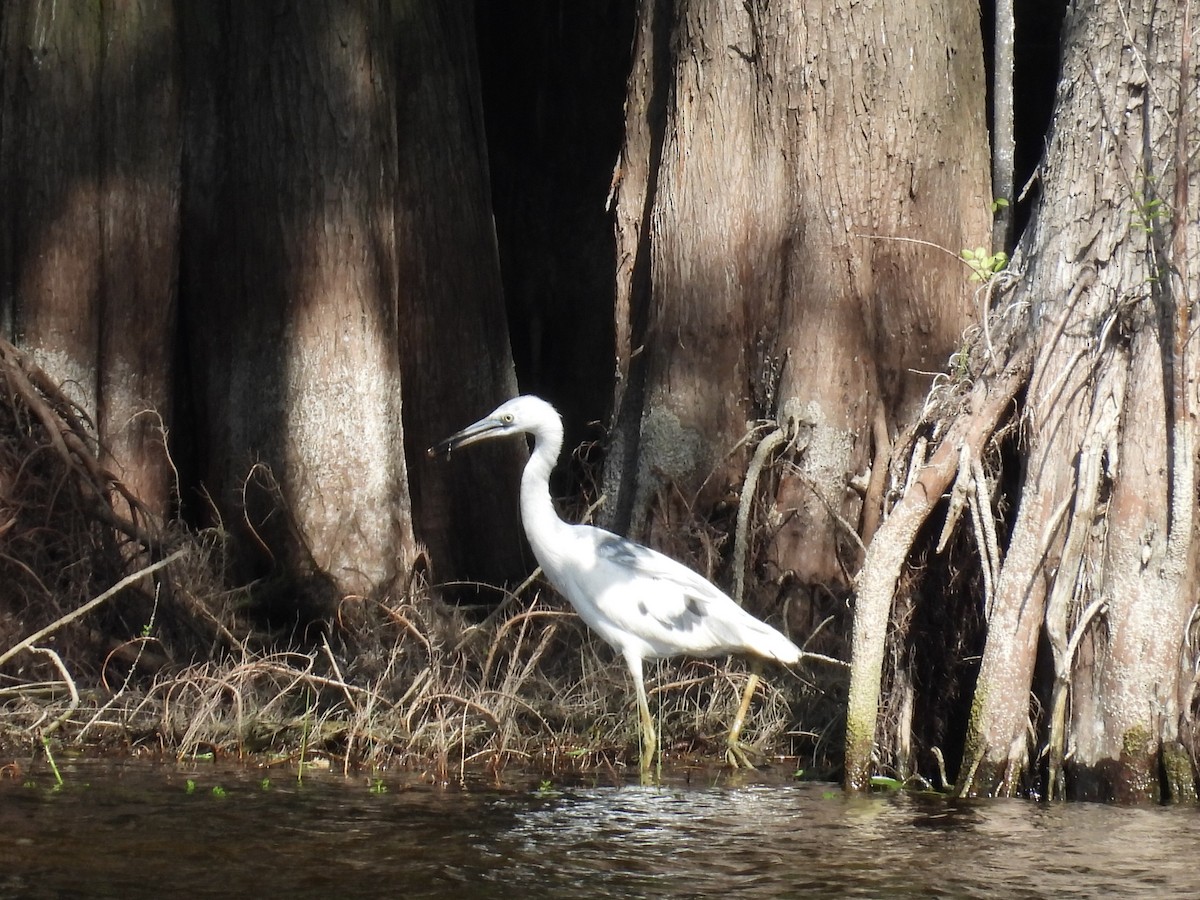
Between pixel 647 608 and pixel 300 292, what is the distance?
2.98 m

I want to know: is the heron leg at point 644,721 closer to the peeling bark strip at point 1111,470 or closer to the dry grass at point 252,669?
the dry grass at point 252,669

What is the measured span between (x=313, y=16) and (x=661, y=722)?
4.46 metres

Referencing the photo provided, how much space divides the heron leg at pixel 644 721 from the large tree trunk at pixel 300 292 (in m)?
2.04

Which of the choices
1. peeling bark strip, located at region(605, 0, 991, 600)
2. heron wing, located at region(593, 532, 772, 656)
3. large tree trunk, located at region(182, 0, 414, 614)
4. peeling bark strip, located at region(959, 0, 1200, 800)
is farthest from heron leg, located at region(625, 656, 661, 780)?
large tree trunk, located at region(182, 0, 414, 614)

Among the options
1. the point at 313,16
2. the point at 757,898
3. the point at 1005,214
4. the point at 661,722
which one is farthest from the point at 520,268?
the point at 757,898

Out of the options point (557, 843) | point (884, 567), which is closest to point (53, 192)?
point (884, 567)

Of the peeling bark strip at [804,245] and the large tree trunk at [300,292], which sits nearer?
the peeling bark strip at [804,245]

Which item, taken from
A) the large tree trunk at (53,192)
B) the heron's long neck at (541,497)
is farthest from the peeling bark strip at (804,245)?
the large tree trunk at (53,192)

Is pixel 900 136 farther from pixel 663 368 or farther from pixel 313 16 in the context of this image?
pixel 313 16

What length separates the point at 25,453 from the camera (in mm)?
8289

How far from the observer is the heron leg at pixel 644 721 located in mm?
7316

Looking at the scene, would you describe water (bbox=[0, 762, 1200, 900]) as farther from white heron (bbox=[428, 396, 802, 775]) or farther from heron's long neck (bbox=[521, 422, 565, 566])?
heron's long neck (bbox=[521, 422, 565, 566])

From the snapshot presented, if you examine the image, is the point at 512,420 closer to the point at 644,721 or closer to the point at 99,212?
the point at 644,721

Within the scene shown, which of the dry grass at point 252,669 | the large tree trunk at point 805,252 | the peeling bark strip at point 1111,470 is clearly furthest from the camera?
the large tree trunk at point 805,252
